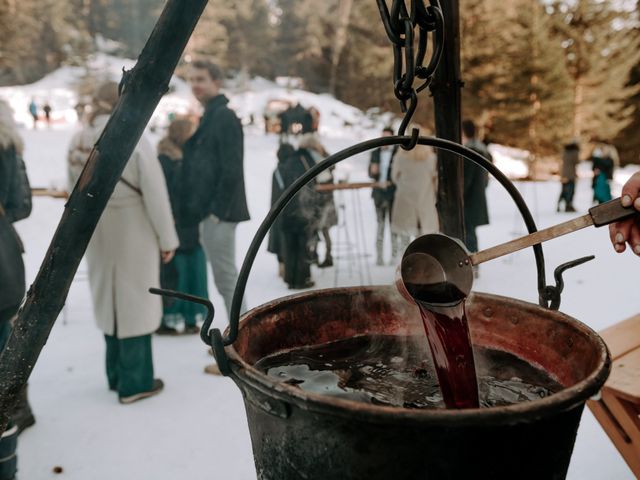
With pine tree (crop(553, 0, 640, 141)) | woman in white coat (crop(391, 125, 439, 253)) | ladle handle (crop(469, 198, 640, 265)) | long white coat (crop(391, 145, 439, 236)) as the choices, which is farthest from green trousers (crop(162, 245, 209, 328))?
pine tree (crop(553, 0, 640, 141))

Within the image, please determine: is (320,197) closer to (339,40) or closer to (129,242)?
(129,242)

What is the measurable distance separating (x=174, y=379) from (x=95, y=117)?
1.97m

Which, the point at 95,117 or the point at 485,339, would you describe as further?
the point at 95,117

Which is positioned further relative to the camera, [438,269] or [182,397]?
[182,397]

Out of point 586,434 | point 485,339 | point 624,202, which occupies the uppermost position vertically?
point 624,202

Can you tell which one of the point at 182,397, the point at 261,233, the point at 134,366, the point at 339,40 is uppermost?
the point at 339,40

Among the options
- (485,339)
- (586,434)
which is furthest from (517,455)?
(586,434)

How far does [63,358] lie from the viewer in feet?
14.5

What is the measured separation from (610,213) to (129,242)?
2.90 metres

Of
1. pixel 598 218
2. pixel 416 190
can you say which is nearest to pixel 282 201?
pixel 598 218

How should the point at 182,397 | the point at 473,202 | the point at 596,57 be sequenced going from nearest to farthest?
the point at 182,397 → the point at 473,202 → the point at 596,57

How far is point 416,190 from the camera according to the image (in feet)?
20.5

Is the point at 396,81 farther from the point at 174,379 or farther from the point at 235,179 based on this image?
the point at 174,379

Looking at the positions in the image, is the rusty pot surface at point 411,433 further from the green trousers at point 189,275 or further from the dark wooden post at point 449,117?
the green trousers at point 189,275
